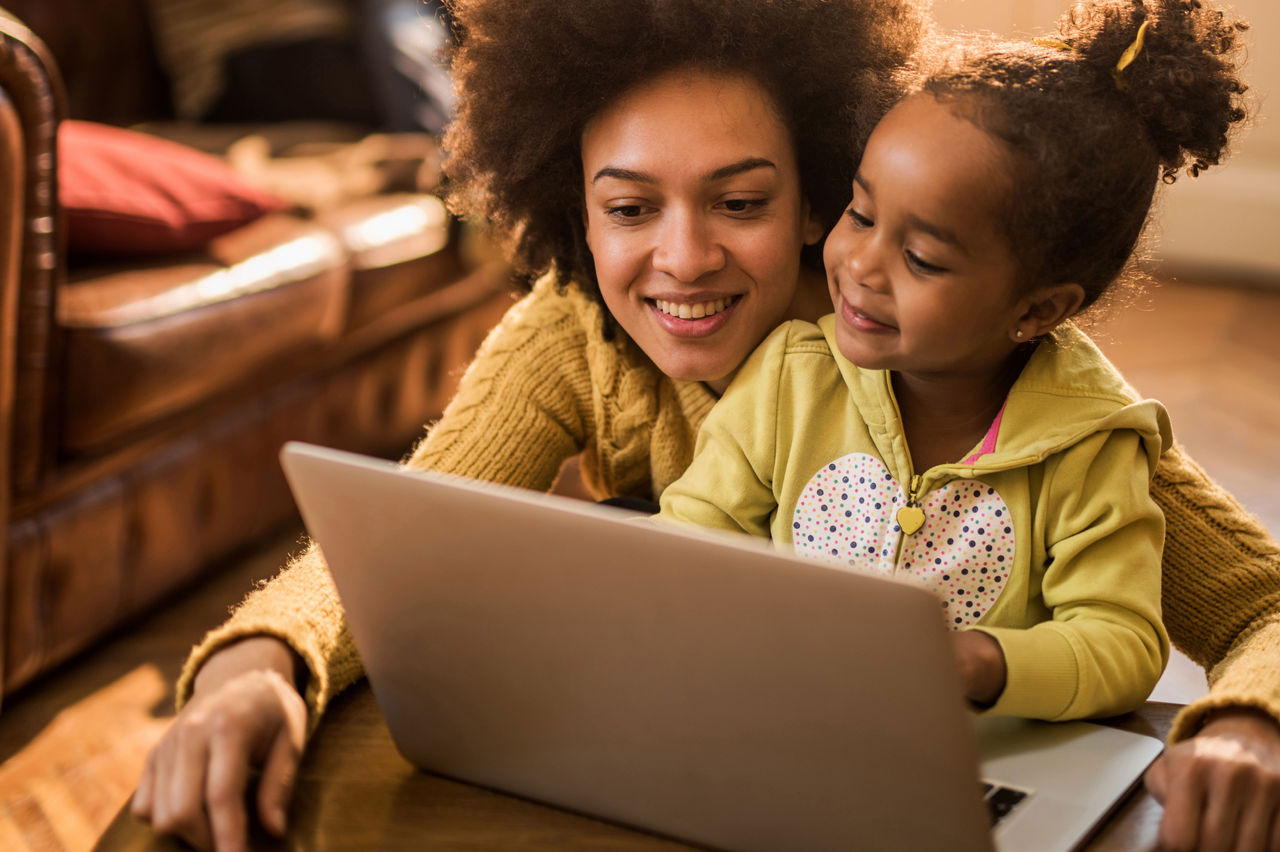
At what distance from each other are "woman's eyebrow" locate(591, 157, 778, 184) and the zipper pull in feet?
1.03

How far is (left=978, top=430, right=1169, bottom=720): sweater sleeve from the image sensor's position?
718 millimetres

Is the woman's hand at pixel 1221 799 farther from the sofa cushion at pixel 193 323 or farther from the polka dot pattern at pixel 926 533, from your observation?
the sofa cushion at pixel 193 323

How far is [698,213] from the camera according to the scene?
1.02m

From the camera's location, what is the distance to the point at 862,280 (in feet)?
2.72

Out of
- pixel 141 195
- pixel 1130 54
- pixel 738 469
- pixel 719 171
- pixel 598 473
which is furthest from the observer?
pixel 141 195

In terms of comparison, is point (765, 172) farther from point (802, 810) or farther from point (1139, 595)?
point (802, 810)

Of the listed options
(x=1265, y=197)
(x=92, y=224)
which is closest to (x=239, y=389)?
(x=92, y=224)

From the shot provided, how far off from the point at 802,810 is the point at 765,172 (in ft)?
1.87

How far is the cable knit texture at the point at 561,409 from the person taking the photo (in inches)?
43.5

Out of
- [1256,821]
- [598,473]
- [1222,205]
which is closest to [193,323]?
[598,473]

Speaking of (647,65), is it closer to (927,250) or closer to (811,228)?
(811,228)

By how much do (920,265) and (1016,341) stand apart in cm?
10

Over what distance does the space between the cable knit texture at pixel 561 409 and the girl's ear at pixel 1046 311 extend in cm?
37

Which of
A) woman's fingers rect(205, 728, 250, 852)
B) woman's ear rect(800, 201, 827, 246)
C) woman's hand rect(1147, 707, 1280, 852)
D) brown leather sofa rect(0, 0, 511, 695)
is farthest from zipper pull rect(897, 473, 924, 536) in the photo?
brown leather sofa rect(0, 0, 511, 695)
